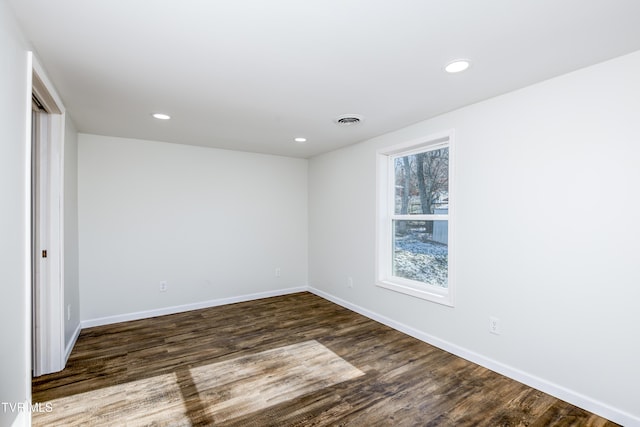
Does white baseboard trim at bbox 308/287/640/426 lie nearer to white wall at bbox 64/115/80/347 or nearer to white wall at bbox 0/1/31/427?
white wall at bbox 0/1/31/427

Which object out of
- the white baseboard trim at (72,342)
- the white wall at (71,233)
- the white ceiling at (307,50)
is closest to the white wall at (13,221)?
the white ceiling at (307,50)

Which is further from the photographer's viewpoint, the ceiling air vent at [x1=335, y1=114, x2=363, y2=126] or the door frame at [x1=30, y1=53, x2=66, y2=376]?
the ceiling air vent at [x1=335, y1=114, x2=363, y2=126]

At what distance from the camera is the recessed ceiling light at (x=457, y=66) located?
1.94 meters

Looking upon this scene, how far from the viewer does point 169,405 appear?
2.11 meters

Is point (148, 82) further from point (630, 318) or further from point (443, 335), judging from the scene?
point (630, 318)

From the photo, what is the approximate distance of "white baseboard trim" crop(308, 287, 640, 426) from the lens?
193 centimetres

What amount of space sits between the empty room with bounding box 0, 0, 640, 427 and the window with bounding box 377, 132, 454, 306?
29 mm

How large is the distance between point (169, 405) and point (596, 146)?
3.32 metres

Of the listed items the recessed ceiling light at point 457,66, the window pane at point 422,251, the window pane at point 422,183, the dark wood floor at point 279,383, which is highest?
the recessed ceiling light at point 457,66

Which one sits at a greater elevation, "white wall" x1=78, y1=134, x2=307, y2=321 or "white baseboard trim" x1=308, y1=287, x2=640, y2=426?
"white wall" x1=78, y1=134, x2=307, y2=321

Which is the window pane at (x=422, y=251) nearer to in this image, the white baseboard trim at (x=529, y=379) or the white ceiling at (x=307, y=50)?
the white baseboard trim at (x=529, y=379)

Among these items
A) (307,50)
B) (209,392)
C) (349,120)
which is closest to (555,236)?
(349,120)

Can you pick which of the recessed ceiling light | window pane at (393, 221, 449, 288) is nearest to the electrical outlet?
window pane at (393, 221, 449, 288)

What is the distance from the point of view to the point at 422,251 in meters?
3.36
